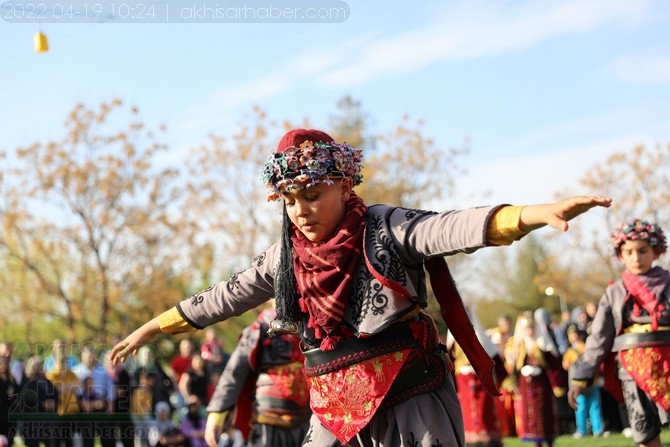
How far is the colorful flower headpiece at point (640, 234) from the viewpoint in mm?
7844

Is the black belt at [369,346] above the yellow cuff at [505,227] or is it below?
below

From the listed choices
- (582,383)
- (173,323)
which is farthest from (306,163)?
(582,383)

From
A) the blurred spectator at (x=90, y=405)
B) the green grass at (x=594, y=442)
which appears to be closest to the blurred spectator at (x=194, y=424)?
the blurred spectator at (x=90, y=405)

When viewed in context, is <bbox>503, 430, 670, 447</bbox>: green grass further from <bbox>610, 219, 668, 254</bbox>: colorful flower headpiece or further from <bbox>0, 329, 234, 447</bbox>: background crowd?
<bbox>610, 219, 668, 254</bbox>: colorful flower headpiece

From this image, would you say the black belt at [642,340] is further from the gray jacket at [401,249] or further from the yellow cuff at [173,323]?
the yellow cuff at [173,323]

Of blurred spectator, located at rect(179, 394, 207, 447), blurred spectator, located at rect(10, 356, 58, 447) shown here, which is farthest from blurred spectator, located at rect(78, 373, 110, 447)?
blurred spectator, located at rect(179, 394, 207, 447)

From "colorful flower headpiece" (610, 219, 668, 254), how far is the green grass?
4.98 m

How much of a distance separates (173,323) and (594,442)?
10.1 meters

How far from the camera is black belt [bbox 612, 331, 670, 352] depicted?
24.9ft

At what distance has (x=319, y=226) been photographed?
454 cm

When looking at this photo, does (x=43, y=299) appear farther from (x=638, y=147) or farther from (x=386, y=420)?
(x=386, y=420)

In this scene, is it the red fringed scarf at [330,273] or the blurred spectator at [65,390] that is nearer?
the red fringed scarf at [330,273]

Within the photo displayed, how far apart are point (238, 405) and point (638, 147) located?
32.4 meters

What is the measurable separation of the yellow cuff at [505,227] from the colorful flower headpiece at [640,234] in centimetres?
428
